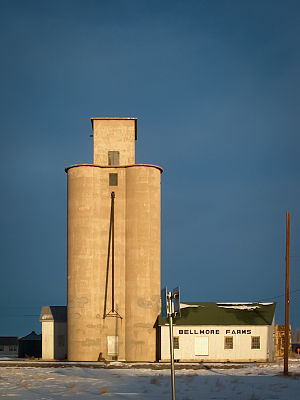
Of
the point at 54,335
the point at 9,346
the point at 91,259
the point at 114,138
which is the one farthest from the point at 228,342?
the point at 9,346

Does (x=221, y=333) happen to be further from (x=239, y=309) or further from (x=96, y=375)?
(x=96, y=375)

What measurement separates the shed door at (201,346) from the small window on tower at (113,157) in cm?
1771

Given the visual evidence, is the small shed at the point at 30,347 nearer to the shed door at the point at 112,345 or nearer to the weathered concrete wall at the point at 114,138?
the shed door at the point at 112,345

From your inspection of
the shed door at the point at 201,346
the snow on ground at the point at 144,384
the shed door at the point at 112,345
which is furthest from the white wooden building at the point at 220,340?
the snow on ground at the point at 144,384

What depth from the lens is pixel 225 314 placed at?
163 ft

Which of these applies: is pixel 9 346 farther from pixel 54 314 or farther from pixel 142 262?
pixel 142 262

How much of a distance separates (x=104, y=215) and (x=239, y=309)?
47.5ft

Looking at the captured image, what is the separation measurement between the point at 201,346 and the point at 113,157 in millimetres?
18947

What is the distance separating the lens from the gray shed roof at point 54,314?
175ft

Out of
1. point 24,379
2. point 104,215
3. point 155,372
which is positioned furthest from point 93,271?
point 24,379

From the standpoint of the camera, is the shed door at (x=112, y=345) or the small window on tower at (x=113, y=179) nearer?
the shed door at (x=112, y=345)

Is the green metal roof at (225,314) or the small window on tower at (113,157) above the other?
the small window on tower at (113,157)

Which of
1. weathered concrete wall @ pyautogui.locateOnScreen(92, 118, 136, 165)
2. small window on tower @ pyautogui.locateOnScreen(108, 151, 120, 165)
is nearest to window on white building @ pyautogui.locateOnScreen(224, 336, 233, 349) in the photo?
weathered concrete wall @ pyautogui.locateOnScreen(92, 118, 136, 165)

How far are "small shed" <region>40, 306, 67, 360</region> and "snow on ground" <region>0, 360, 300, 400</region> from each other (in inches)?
542
